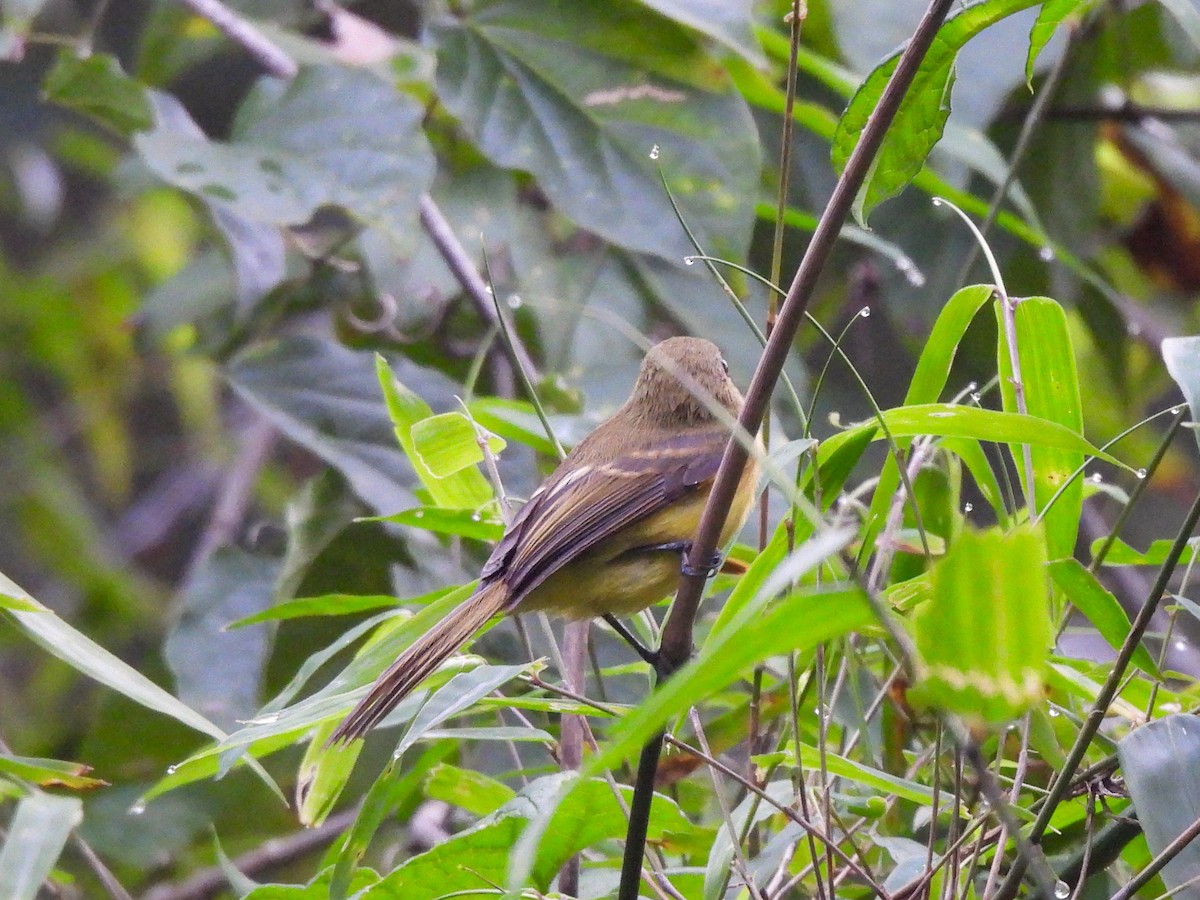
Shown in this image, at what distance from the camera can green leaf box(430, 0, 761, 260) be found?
2879mm

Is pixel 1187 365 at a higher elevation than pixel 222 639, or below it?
higher

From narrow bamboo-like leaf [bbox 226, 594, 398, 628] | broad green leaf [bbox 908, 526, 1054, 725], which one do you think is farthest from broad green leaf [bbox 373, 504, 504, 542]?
broad green leaf [bbox 908, 526, 1054, 725]

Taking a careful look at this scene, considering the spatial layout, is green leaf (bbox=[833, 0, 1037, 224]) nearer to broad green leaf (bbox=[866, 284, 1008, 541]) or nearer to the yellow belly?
broad green leaf (bbox=[866, 284, 1008, 541])

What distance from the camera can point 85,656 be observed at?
1.47m

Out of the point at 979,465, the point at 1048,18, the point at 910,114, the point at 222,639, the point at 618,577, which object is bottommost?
the point at 222,639

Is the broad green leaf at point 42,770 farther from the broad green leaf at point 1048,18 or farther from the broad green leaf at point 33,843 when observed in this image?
the broad green leaf at point 1048,18

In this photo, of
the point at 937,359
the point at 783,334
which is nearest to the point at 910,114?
Result: the point at 937,359

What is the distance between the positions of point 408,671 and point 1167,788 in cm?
87

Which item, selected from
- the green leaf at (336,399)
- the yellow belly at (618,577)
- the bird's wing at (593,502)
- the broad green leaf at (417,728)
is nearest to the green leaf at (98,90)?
the green leaf at (336,399)

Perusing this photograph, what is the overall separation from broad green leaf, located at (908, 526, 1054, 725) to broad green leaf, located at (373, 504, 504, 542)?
1128 mm

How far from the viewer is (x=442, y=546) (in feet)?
9.45

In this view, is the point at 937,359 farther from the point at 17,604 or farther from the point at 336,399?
the point at 336,399

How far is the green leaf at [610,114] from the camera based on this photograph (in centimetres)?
288

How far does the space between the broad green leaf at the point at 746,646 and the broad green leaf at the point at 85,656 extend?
2.32ft
